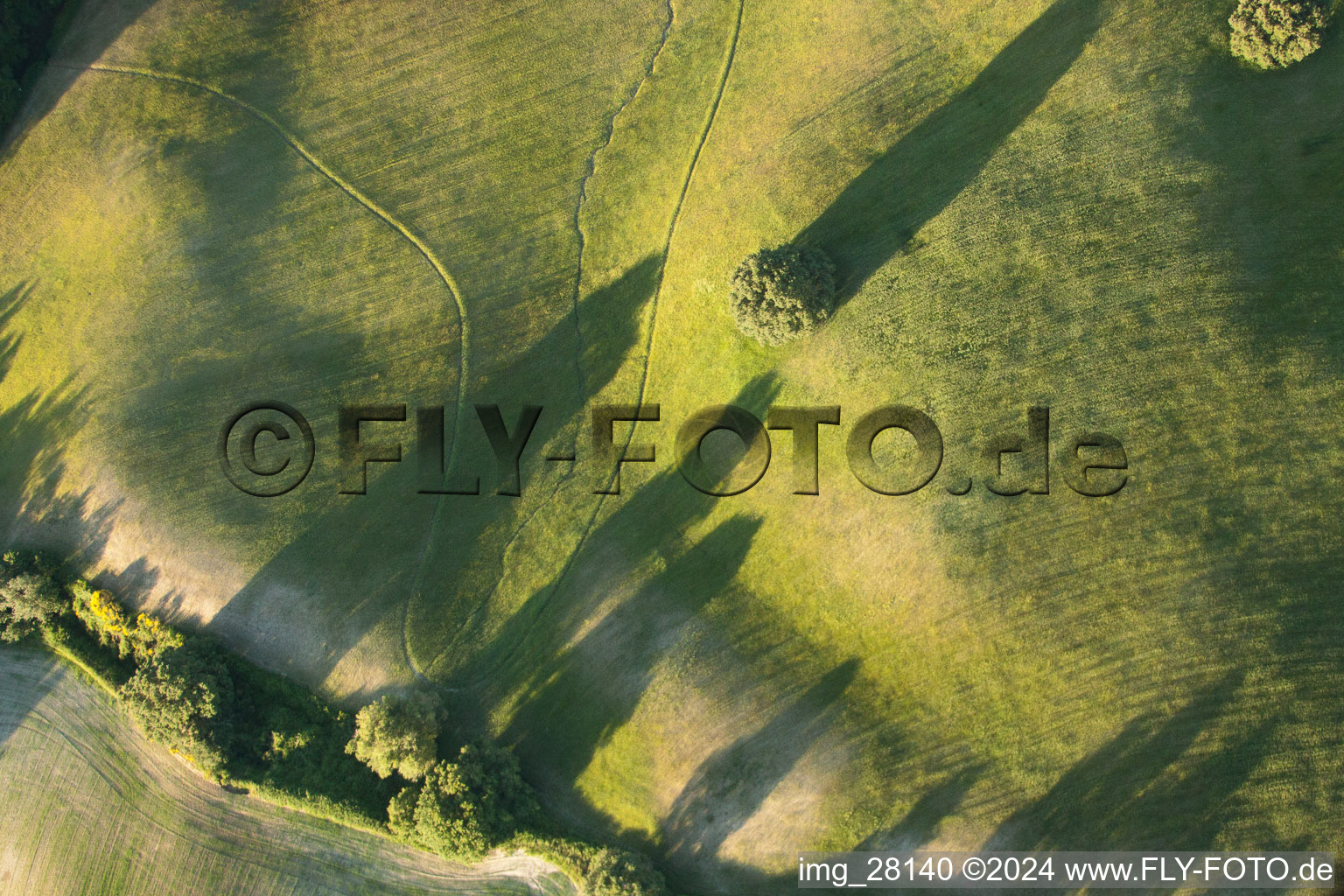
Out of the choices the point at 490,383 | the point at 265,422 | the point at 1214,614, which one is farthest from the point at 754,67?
the point at 1214,614

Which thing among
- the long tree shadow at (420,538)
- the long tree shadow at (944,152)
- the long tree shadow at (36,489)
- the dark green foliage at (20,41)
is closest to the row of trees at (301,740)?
the long tree shadow at (36,489)

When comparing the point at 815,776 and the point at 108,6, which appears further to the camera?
the point at 108,6

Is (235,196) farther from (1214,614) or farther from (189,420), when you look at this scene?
(1214,614)

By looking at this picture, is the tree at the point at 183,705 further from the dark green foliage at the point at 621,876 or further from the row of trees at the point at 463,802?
the dark green foliage at the point at 621,876

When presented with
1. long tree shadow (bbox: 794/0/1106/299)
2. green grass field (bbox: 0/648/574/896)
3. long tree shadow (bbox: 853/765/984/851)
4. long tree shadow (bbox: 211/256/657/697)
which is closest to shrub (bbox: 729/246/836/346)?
long tree shadow (bbox: 794/0/1106/299)

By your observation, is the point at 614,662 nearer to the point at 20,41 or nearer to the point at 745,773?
the point at 745,773

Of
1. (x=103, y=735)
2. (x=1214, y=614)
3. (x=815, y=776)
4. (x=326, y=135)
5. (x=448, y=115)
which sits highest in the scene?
(x=448, y=115)

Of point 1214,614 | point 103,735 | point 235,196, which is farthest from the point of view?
point 235,196
